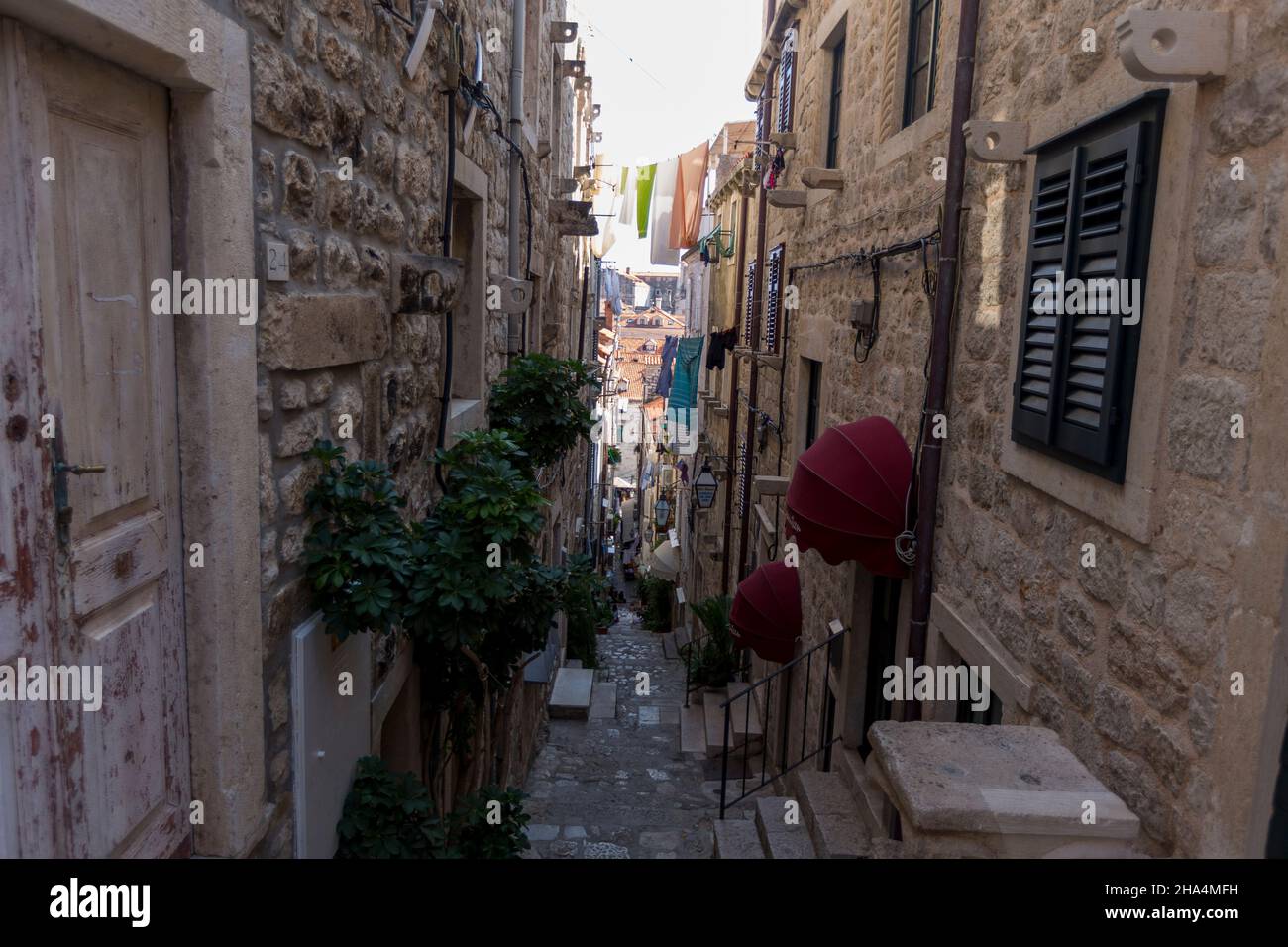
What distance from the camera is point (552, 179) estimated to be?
453 inches

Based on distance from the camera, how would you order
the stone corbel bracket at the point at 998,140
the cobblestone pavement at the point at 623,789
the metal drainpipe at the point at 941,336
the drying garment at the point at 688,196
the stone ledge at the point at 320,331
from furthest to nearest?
the drying garment at the point at 688,196 → the cobblestone pavement at the point at 623,789 → the metal drainpipe at the point at 941,336 → the stone corbel bracket at the point at 998,140 → the stone ledge at the point at 320,331

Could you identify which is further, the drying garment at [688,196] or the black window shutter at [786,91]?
the drying garment at [688,196]

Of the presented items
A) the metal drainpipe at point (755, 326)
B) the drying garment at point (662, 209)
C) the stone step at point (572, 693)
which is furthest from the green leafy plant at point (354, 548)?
the drying garment at point (662, 209)

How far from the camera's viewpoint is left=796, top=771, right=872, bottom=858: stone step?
16.3ft

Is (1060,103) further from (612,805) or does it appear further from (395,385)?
(612,805)

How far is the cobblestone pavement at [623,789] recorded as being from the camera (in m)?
7.36

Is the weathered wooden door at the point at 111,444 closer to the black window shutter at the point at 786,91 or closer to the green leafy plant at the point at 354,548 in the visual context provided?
the green leafy plant at the point at 354,548

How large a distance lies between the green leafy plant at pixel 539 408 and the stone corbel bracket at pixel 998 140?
3.29 m

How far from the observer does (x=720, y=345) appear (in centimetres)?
1380

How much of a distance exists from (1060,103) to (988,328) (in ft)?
3.35

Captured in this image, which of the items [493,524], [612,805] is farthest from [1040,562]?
[612,805]

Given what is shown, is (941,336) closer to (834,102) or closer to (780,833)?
(780,833)

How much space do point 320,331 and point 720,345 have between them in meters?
11.1

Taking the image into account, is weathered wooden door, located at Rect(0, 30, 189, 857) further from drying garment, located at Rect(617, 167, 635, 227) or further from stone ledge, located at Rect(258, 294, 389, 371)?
drying garment, located at Rect(617, 167, 635, 227)
